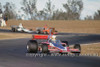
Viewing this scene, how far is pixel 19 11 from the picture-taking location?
129 meters

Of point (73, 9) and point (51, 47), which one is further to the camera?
point (73, 9)

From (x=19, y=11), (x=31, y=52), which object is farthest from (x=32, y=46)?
(x=19, y=11)

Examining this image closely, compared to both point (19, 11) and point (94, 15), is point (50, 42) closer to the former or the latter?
point (19, 11)

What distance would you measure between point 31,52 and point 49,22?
52398mm

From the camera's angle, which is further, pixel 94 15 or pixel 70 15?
pixel 94 15

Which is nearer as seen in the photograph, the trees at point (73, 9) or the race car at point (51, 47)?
the race car at point (51, 47)

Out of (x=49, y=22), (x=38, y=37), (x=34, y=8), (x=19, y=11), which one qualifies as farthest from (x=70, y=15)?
(x=38, y=37)

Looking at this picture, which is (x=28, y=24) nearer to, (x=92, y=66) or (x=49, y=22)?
(x=49, y=22)

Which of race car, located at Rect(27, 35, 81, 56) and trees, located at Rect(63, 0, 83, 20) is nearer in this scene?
race car, located at Rect(27, 35, 81, 56)

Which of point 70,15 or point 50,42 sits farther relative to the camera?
point 70,15

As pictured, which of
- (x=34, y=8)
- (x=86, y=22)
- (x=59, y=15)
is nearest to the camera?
(x=86, y=22)

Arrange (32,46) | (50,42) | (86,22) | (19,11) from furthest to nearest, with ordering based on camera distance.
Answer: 1. (19,11)
2. (86,22)
3. (50,42)
4. (32,46)

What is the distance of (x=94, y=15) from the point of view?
14662cm

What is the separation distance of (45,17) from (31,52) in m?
121
